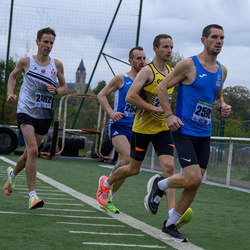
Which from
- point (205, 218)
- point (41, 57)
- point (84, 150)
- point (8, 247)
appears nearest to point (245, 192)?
point (205, 218)

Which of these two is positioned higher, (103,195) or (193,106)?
(193,106)

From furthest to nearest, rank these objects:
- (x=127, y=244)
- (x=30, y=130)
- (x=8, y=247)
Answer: (x=30, y=130) → (x=127, y=244) → (x=8, y=247)

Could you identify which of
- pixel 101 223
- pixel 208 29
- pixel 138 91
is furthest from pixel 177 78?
pixel 101 223

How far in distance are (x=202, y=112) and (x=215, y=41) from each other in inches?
24.5

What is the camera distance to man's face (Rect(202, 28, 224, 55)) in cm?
574

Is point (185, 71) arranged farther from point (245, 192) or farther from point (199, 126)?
point (245, 192)

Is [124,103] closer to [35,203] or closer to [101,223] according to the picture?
[35,203]

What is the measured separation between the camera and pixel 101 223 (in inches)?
256

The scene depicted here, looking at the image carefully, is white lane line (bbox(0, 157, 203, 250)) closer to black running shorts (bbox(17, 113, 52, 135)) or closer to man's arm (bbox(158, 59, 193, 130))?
man's arm (bbox(158, 59, 193, 130))

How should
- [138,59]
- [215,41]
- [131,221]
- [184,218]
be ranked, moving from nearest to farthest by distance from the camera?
[215,41]
[184,218]
[131,221]
[138,59]

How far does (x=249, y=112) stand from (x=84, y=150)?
48.0 m

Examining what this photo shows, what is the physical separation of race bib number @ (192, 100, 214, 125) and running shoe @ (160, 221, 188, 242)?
3.10ft

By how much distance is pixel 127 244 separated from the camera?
521 centimetres

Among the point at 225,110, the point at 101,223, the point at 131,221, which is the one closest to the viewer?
the point at 225,110
